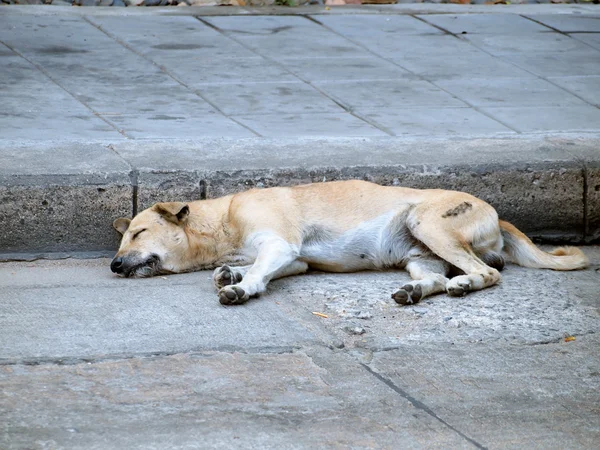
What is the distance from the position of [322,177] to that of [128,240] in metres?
1.32

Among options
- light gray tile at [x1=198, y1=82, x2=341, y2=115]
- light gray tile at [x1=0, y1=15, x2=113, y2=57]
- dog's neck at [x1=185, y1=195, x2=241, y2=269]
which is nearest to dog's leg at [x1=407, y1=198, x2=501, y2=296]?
dog's neck at [x1=185, y1=195, x2=241, y2=269]

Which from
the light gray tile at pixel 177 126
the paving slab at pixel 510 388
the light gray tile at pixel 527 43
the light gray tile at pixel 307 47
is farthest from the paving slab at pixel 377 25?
the paving slab at pixel 510 388

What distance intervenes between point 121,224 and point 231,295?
3.67ft

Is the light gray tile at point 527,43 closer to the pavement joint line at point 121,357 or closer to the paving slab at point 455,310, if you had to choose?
the paving slab at point 455,310

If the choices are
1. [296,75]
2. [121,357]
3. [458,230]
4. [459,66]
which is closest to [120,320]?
[121,357]

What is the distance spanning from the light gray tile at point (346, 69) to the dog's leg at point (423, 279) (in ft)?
10.1

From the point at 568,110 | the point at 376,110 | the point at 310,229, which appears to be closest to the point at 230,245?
the point at 310,229

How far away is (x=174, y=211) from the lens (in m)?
6.19

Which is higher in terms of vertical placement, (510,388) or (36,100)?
(36,100)

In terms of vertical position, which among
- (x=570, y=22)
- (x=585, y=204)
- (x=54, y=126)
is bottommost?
(x=585, y=204)

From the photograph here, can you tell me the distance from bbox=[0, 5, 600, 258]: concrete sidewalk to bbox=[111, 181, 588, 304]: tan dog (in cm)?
30

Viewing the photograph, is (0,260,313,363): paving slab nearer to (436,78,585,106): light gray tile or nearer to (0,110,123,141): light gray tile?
(0,110,123,141): light gray tile

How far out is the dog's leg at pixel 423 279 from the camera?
5562 millimetres

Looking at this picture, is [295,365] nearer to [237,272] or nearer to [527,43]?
[237,272]
